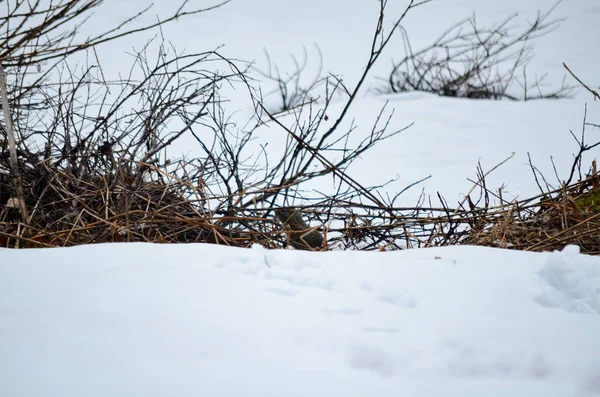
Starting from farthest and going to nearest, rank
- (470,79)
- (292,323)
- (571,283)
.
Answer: (470,79) < (571,283) < (292,323)

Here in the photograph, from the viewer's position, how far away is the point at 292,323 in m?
1.27

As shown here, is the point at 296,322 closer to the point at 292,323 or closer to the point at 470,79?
the point at 292,323

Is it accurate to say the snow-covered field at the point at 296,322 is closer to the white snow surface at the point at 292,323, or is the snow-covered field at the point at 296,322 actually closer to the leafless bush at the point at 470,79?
the white snow surface at the point at 292,323

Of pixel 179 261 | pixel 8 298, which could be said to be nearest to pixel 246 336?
pixel 179 261

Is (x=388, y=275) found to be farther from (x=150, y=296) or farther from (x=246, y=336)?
(x=150, y=296)

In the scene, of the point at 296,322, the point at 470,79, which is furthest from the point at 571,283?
the point at 470,79

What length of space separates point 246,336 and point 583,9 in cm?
1218

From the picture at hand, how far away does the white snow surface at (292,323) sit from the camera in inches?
43.4

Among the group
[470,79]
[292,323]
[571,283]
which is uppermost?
[470,79]

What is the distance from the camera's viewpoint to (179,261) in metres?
1.56

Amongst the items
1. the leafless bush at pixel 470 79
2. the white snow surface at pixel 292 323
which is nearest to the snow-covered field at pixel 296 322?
the white snow surface at pixel 292 323

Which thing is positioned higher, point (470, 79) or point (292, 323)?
point (470, 79)

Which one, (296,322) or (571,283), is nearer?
(296,322)

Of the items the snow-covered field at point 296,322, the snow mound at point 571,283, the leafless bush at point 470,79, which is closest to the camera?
the snow-covered field at point 296,322
